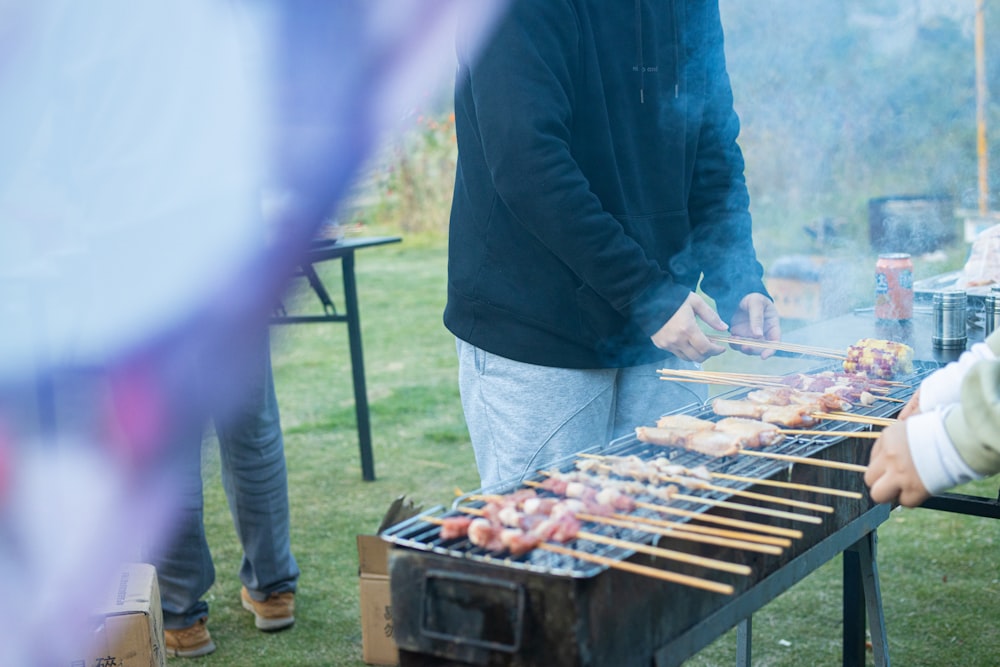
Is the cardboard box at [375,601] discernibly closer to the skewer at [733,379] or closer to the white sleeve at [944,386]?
the skewer at [733,379]

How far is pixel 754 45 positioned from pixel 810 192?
74.7 inches

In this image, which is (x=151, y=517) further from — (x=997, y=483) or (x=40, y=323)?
(x=997, y=483)

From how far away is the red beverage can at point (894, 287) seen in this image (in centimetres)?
374

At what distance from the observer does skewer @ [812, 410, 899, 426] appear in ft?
8.23

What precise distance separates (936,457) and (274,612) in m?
3.14

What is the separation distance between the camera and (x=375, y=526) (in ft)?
17.6

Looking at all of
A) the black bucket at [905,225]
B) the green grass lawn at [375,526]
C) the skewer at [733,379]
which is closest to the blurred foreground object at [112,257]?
the green grass lawn at [375,526]

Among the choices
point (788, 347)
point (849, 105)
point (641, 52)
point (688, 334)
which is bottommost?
point (788, 347)

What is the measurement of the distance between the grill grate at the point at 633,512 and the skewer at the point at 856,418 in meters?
0.02

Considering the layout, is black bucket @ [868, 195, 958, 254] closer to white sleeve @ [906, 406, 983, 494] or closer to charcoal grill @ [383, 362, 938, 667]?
charcoal grill @ [383, 362, 938, 667]

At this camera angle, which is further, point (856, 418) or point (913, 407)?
point (856, 418)

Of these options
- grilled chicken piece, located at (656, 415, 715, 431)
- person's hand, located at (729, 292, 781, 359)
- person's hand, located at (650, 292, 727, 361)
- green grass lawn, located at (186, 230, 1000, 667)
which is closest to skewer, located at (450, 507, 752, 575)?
grilled chicken piece, located at (656, 415, 715, 431)

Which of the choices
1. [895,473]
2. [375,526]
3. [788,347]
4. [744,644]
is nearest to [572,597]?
[895,473]

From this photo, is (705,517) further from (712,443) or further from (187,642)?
(187,642)
